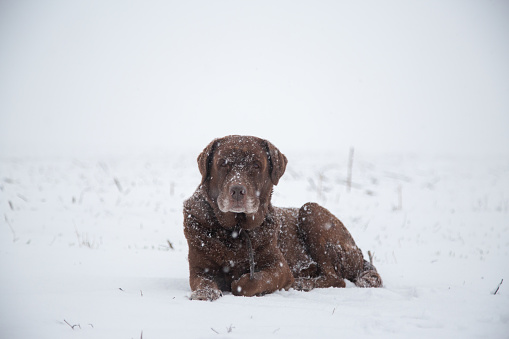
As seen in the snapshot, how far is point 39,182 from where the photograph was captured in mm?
12070

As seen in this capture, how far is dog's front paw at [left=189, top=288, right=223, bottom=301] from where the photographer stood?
2.81m

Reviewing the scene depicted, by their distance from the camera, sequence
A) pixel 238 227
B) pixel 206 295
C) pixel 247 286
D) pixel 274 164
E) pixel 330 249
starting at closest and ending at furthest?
pixel 206 295 → pixel 247 286 → pixel 238 227 → pixel 274 164 → pixel 330 249

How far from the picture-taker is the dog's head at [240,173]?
10.4ft

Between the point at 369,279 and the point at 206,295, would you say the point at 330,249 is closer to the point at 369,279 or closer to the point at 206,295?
the point at 369,279

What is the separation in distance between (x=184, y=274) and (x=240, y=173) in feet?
5.78

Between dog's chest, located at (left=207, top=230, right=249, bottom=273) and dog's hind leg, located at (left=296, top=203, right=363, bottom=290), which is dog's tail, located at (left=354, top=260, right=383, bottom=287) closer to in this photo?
dog's hind leg, located at (left=296, top=203, right=363, bottom=290)

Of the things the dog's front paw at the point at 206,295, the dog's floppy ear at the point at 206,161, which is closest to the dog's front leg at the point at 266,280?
the dog's front paw at the point at 206,295

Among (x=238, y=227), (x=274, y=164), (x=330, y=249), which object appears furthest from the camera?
(x=330, y=249)

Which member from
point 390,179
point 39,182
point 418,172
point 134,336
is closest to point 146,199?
point 39,182

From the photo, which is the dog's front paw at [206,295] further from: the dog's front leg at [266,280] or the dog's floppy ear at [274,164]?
the dog's floppy ear at [274,164]

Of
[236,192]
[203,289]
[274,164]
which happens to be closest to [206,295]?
[203,289]

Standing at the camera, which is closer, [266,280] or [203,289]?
[203,289]

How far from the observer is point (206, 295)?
9.29 feet

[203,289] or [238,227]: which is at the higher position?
[238,227]
